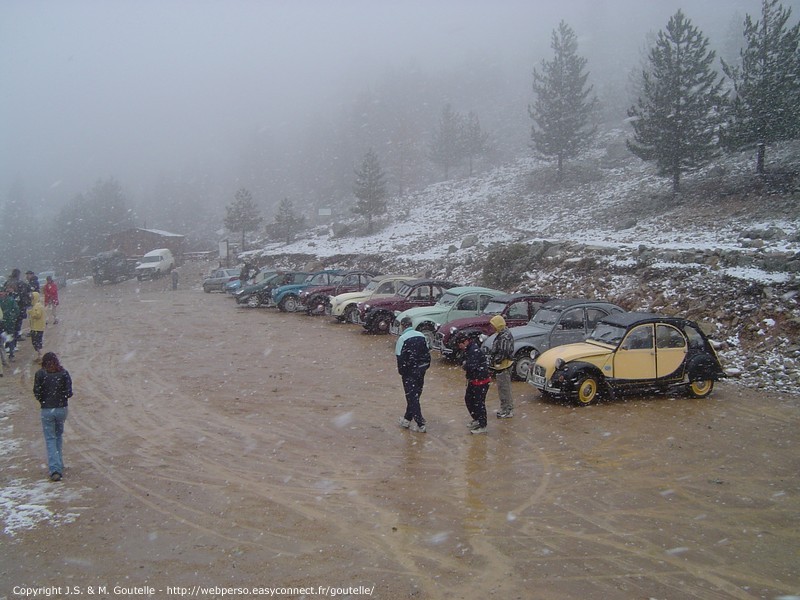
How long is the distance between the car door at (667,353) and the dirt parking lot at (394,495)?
0.60 m

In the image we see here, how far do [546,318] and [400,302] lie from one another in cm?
659

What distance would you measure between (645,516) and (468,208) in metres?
40.7

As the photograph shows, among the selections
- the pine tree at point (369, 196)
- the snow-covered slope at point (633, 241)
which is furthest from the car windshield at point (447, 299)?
the pine tree at point (369, 196)

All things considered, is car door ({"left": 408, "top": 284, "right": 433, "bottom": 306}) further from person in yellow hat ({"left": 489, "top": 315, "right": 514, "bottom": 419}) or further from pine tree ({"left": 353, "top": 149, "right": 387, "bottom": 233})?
pine tree ({"left": 353, "top": 149, "right": 387, "bottom": 233})

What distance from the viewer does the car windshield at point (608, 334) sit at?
32.6 ft

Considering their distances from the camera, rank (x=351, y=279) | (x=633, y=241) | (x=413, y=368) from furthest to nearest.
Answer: (x=351, y=279) < (x=633, y=241) < (x=413, y=368)

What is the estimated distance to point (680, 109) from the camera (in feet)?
96.6

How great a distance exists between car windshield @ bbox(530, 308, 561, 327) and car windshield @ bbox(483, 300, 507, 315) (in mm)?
1350

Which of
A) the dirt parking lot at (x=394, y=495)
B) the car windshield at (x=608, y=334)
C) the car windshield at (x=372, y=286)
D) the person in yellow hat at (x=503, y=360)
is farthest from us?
the car windshield at (x=372, y=286)

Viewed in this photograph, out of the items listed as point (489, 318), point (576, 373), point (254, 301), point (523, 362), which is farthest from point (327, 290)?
point (576, 373)

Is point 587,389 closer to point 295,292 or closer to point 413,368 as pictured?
point 413,368

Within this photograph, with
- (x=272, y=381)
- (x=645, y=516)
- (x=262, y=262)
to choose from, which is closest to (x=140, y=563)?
(x=645, y=516)

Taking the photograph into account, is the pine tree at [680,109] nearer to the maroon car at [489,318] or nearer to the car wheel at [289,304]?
the car wheel at [289,304]

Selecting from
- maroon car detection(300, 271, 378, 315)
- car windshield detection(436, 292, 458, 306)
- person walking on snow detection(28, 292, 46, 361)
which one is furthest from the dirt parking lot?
maroon car detection(300, 271, 378, 315)
